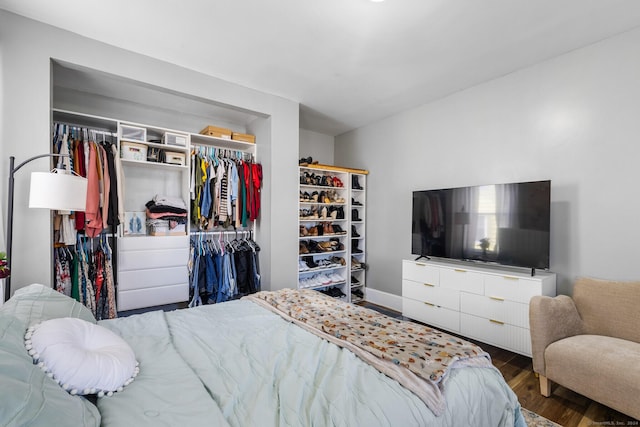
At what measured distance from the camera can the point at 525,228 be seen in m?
2.52

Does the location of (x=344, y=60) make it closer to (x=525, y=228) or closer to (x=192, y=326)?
(x=525, y=228)

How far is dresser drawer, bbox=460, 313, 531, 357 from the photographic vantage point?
2.39 m

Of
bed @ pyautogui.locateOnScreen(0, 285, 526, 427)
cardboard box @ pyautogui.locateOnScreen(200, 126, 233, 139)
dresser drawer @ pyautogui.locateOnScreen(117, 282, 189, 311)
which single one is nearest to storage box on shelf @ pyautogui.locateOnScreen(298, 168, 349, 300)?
cardboard box @ pyautogui.locateOnScreen(200, 126, 233, 139)

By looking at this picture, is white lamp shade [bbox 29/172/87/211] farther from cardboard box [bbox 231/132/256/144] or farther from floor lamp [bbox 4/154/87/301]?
cardboard box [bbox 231/132/256/144]

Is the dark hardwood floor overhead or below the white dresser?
below

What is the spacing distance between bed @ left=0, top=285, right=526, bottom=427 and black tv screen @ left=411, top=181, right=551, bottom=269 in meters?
1.57

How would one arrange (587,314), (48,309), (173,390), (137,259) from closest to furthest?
(173,390)
(48,309)
(587,314)
(137,259)

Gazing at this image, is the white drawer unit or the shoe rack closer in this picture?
the white drawer unit

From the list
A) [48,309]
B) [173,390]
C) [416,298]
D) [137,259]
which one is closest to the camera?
[173,390]

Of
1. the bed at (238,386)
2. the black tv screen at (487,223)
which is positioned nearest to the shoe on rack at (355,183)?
the black tv screen at (487,223)

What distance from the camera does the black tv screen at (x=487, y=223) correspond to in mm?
2449

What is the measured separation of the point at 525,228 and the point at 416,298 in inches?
48.8

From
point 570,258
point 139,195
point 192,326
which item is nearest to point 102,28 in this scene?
point 139,195

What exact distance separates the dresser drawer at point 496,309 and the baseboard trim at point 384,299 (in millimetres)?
1143
